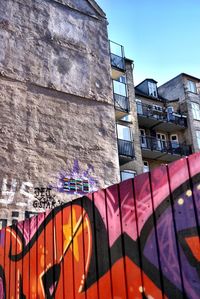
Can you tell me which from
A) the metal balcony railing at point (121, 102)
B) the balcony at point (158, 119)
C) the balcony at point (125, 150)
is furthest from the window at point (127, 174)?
the balcony at point (158, 119)

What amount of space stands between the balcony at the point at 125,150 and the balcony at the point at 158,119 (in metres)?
4.72

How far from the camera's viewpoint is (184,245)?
9.91 ft

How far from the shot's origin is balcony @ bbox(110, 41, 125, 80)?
24.5 metres

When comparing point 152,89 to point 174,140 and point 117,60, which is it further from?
point 117,60

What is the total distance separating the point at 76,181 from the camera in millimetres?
16359

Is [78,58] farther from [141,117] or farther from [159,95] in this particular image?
[159,95]

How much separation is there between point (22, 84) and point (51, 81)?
163 cm

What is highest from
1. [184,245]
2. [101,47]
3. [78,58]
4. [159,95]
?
[159,95]

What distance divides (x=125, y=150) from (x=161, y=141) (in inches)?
251

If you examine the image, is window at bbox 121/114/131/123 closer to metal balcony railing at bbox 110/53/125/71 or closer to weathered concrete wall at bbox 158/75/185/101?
metal balcony railing at bbox 110/53/125/71

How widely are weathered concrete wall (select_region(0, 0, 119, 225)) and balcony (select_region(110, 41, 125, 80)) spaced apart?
3.84 meters

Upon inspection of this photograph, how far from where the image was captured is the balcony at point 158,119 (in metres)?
28.3

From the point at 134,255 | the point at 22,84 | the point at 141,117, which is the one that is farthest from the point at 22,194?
the point at 141,117

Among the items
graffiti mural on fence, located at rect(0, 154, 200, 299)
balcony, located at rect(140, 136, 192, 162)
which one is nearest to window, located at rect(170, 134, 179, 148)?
balcony, located at rect(140, 136, 192, 162)
